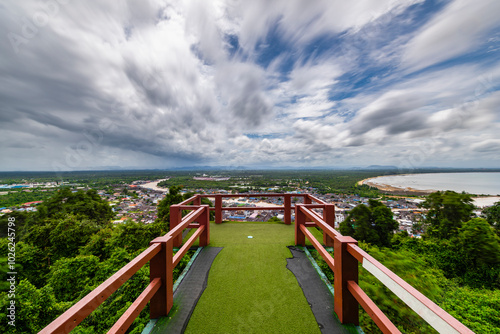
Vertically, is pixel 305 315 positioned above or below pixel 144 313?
above

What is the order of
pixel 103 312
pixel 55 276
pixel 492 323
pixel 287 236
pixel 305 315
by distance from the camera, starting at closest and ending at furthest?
pixel 305 315 → pixel 103 312 → pixel 492 323 → pixel 287 236 → pixel 55 276

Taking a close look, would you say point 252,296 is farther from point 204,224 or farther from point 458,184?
point 458,184

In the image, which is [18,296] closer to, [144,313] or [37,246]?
[144,313]

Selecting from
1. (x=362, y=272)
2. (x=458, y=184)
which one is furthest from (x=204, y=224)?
(x=458, y=184)

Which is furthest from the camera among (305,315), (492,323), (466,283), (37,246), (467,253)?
(37,246)

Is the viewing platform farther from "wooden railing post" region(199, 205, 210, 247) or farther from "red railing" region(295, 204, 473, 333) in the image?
"wooden railing post" region(199, 205, 210, 247)

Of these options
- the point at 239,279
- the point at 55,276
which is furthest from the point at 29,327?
the point at 239,279
